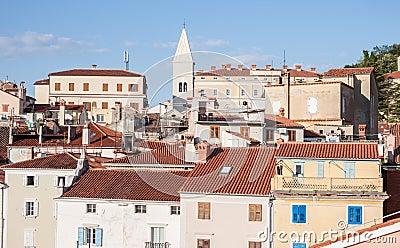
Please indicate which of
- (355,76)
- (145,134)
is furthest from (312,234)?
(355,76)

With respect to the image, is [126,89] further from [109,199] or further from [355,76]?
[109,199]

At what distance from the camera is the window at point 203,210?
104ft

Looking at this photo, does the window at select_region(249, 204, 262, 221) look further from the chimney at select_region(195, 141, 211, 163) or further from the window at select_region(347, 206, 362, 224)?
the chimney at select_region(195, 141, 211, 163)

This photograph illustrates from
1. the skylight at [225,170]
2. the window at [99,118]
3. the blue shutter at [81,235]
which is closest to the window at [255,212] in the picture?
the skylight at [225,170]

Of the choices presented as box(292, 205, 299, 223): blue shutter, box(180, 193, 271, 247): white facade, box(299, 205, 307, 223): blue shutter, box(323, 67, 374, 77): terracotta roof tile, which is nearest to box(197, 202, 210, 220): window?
box(180, 193, 271, 247): white facade

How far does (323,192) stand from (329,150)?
8.90 feet

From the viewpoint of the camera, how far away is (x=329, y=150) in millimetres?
31844

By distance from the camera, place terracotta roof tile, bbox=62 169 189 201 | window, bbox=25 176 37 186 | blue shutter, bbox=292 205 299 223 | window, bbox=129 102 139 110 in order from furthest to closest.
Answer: window, bbox=129 102 139 110 < window, bbox=25 176 37 186 < terracotta roof tile, bbox=62 169 189 201 < blue shutter, bbox=292 205 299 223

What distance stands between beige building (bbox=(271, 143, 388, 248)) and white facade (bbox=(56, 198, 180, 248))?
5.67 metres

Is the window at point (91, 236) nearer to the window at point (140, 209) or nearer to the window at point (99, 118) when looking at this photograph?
the window at point (140, 209)

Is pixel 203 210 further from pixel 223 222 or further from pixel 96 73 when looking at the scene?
pixel 96 73

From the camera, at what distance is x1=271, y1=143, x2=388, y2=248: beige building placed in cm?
2945

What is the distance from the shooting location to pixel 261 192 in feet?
102

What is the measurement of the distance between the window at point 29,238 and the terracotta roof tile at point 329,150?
50.4 ft
